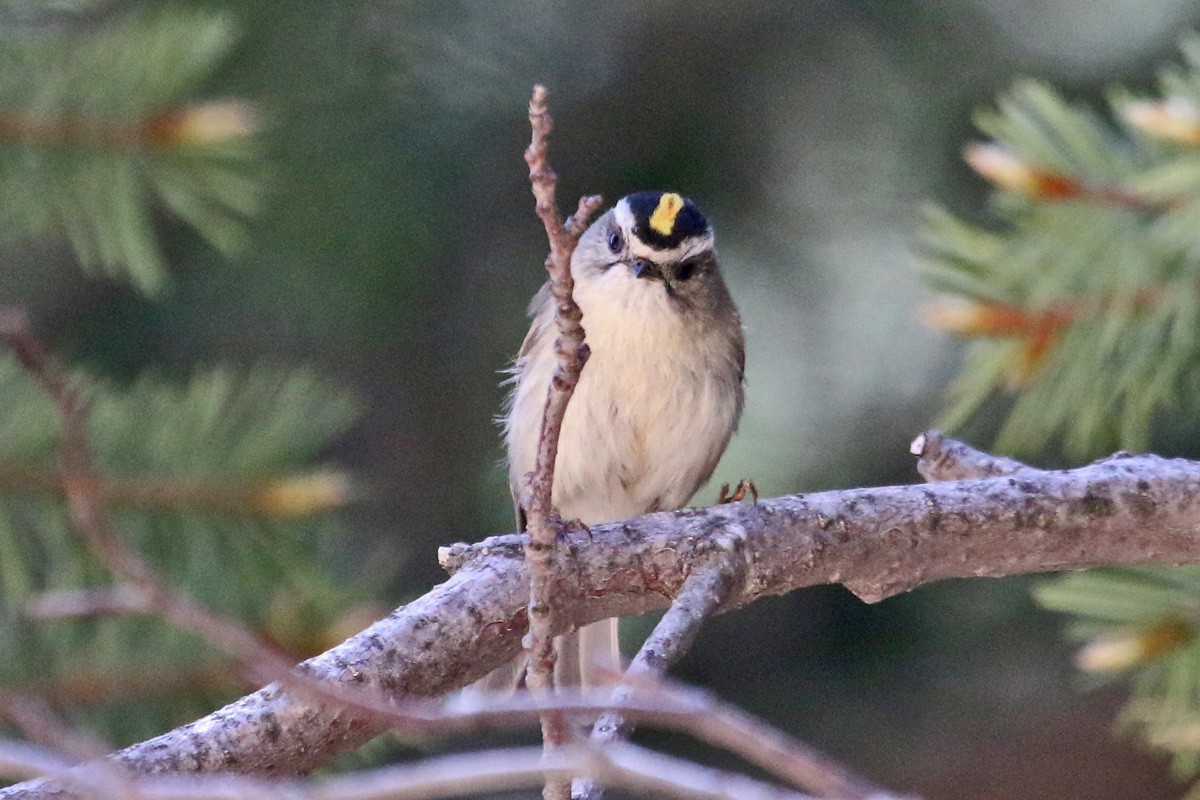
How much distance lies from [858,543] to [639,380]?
2.88 feet

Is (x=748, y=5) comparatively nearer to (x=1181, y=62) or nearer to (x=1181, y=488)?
(x=1181, y=62)

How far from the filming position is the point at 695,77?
3.19 metres

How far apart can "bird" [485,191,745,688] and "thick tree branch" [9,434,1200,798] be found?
2.59 feet

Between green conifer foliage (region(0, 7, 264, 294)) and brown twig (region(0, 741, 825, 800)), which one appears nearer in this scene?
brown twig (region(0, 741, 825, 800))

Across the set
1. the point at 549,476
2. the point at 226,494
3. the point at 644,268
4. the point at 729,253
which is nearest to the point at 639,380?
the point at 644,268

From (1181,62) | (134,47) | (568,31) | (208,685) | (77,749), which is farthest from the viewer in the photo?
(568,31)

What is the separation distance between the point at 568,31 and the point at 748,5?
377mm

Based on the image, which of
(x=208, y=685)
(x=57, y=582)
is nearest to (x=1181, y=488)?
(x=208, y=685)

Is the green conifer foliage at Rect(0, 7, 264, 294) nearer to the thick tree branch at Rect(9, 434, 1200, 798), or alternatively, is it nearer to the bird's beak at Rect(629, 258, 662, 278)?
the bird's beak at Rect(629, 258, 662, 278)

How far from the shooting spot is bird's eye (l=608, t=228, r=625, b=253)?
264 centimetres

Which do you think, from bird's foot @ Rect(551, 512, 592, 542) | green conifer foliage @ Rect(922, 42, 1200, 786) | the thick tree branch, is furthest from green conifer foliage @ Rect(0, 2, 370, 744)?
green conifer foliage @ Rect(922, 42, 1200, 786)


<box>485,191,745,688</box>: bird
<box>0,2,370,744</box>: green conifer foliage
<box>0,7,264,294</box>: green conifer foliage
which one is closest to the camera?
<box>0,2,370,744</box>: green conifer foliage

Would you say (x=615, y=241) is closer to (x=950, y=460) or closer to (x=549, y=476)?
(x=950, y=460)

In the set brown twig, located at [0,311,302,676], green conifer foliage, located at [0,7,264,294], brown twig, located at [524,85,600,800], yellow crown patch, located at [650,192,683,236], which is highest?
green conifer foliage, located at [0,7,264,294]
